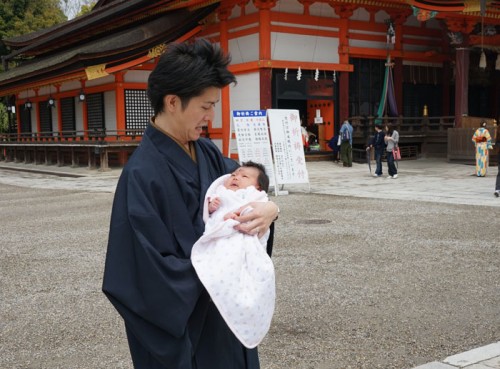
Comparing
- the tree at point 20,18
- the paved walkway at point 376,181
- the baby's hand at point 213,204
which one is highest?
the tree at point 20,18

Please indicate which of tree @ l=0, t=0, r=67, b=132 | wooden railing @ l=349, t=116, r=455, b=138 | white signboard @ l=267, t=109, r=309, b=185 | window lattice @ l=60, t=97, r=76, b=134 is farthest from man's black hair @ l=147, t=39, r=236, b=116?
tree @ l=0, t=0, r=67, b=132

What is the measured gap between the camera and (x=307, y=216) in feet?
29.4

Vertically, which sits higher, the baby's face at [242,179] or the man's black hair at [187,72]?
the man's black hair at [187,72]

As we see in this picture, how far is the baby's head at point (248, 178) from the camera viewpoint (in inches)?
84.3

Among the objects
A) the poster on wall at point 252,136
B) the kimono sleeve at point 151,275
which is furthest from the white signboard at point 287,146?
the kimono sleeve at point 151,275

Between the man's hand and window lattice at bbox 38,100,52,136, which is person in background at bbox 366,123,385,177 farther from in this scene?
window lattice at bbox 38,100,52,136

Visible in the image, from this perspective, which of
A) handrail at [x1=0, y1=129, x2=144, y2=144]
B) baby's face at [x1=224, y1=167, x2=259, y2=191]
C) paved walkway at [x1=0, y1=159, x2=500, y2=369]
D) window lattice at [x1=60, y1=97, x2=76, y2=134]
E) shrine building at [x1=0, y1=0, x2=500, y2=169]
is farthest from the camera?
window lattice at [x1=60, y1=97, x2=76, y2=134]

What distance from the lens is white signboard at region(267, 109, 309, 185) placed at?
11625mm

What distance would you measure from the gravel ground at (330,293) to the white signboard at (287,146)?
2.80 meters

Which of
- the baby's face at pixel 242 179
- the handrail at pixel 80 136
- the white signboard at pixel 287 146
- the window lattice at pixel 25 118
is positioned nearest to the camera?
the baby's face at pixel 242 179

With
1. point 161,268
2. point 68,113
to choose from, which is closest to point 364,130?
point 68,113

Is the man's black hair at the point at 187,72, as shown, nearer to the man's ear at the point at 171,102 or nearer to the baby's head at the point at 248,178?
the man's ear at the point at 171,102

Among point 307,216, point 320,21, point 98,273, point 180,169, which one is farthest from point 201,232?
point 320,21

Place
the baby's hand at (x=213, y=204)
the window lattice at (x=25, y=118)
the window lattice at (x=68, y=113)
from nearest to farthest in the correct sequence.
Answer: the baby's hand at (x=213, y=204) < the window lattice at (x=68, y=113) < the window lattice at (x=25, y=118)
